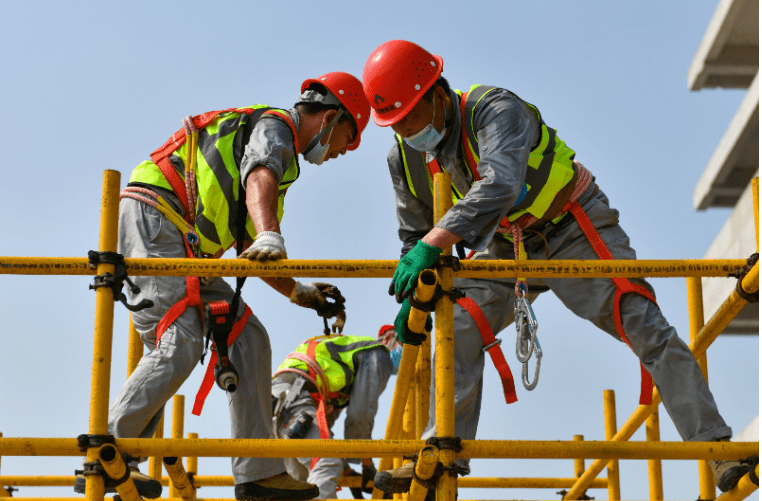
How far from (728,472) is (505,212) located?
139cm

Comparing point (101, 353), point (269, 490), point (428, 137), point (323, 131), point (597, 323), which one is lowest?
point (269, 490)

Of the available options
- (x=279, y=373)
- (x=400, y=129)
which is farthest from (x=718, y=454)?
(x=279, y=373)

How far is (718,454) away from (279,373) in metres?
4.45

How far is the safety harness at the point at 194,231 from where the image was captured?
14.9 ft

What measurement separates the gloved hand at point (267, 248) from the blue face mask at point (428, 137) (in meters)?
0.90

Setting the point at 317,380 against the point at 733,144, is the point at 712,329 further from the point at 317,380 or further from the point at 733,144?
the point at 733,144

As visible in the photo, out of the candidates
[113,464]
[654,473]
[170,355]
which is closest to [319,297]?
[170,355]

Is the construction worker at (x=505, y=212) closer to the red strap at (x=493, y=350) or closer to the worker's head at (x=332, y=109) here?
the red strap at (x=493, y=350)

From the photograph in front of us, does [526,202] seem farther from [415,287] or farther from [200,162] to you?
[200,162]

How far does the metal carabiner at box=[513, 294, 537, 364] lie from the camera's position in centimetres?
440

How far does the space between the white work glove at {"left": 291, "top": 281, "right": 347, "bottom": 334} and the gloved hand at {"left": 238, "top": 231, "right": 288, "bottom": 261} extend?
3.78ft

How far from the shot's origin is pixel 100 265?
3.81 m

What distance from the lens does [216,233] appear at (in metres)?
4.78

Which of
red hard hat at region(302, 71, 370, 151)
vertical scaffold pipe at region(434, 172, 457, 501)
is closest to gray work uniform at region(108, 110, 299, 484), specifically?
red hard hat at region(302, 71, 370, 151)
